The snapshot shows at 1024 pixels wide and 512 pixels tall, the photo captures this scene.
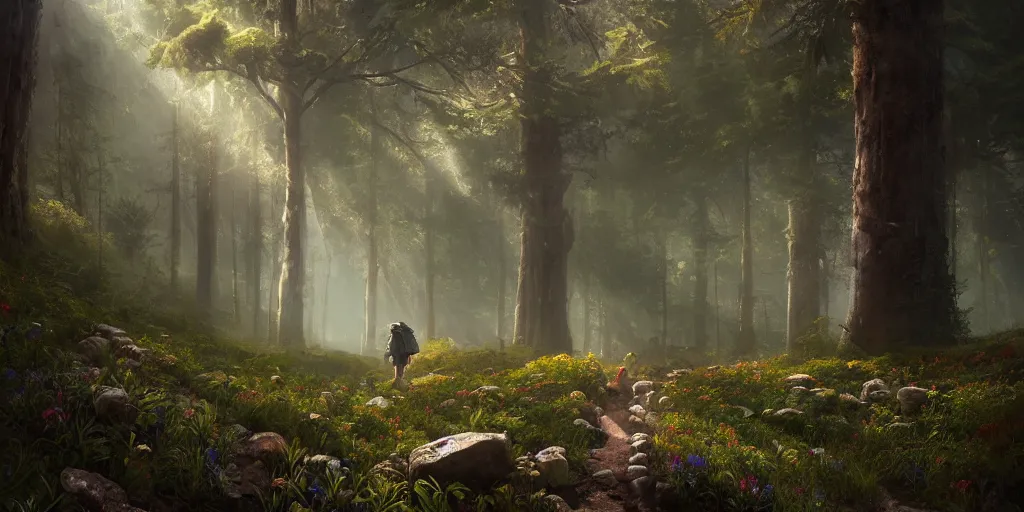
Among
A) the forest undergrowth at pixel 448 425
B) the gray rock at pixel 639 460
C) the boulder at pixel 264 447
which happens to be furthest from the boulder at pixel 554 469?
the boulder at pixel 264 447

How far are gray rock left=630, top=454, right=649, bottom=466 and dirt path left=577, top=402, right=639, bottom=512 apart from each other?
0.16 m

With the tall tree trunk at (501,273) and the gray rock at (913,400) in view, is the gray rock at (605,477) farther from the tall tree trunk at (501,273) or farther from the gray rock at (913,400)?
the tall tree trunk at (501,273)

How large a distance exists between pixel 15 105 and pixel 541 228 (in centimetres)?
1253

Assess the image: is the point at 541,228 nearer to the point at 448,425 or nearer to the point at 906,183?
the point at 906,183

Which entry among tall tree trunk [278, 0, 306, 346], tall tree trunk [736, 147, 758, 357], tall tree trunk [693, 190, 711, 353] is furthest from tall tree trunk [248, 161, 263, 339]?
tall tree trunk [693, 190, 711, 353]

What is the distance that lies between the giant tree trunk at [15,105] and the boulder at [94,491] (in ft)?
23.1

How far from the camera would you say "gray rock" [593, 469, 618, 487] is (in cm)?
614

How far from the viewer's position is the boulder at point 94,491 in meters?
3.87

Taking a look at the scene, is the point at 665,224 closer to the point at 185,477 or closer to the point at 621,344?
the point at 621,344

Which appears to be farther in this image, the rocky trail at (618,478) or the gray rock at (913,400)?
the gray rock at (913,400)

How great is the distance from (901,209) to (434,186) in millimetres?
27510

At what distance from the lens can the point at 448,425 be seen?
7.25 m


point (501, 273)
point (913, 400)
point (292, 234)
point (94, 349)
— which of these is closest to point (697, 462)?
point (913, 400)

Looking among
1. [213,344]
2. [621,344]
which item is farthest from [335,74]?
[621,344]
